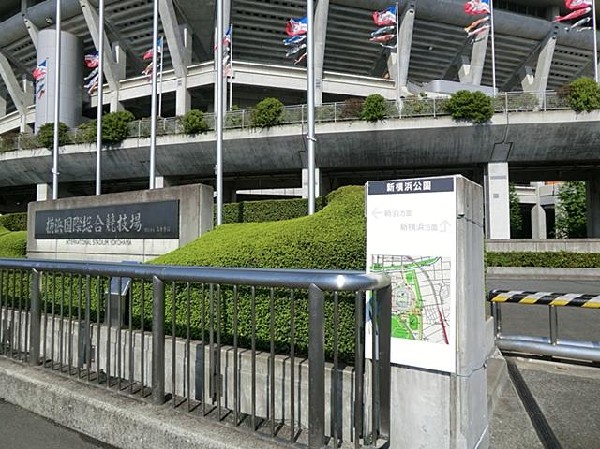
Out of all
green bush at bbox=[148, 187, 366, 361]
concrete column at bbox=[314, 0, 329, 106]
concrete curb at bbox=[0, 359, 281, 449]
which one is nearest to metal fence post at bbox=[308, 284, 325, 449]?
concrete curb at bbox=[0, 359, 281, 449]

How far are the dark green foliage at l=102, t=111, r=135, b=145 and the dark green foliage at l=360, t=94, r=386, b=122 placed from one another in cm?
1386

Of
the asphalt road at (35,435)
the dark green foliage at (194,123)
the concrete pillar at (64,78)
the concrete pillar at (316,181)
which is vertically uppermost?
the concrete pillar at (64,78)

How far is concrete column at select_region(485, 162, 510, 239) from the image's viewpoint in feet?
73.7

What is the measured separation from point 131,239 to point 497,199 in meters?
20.1

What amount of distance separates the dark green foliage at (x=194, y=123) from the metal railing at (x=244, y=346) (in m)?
18.9

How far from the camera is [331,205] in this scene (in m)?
4.65

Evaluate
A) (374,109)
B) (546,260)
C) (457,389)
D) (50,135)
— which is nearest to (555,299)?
(457,389)

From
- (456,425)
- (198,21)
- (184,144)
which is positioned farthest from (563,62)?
(456,425)

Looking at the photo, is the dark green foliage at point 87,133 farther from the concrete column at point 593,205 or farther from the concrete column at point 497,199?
the concrete column at point 593,205

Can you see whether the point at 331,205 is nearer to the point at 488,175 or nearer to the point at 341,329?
the point at 341,329

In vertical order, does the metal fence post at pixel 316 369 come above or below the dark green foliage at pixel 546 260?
above

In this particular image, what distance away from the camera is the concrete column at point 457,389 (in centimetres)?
249

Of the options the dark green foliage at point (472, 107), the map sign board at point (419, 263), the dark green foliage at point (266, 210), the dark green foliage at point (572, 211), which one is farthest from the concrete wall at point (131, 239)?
the dark green foliage at point (572, 211)

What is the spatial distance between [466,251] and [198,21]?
3257 cm
